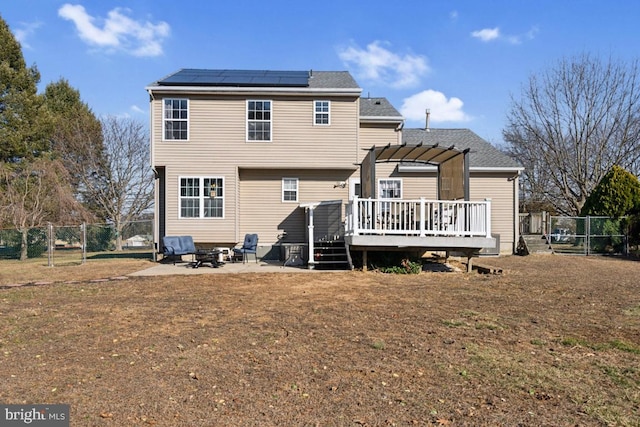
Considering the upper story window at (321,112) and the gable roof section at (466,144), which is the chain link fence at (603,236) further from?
the upper story window at (321,112)

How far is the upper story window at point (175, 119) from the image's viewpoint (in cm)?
1476

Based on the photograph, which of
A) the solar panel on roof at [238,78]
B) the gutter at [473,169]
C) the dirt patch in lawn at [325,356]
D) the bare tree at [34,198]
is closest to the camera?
the dirt patch in lawn at [325,356]

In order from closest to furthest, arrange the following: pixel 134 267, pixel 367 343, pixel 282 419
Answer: pixel 282 419
pixel 367 343
pixel 134 267

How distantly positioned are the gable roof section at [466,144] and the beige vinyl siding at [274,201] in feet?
13.8

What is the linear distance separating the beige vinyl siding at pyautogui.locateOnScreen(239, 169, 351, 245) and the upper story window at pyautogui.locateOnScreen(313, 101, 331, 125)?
1.89 metres

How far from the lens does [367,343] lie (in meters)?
5.04

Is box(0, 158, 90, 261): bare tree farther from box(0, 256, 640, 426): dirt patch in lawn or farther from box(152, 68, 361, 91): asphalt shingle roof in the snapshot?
box(0, 256, 640, 426): dirt patch in lawn

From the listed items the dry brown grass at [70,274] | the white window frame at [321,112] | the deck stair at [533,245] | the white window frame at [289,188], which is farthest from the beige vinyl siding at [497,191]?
the dry brown grass at [70,274]

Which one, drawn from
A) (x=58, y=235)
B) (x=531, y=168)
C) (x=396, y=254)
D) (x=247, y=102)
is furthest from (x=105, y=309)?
(x=531, y=168)

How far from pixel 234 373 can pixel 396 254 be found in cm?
873

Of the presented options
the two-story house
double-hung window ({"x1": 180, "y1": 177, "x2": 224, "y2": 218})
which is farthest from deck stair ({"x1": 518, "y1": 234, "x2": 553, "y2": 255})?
double-hung window ({"x1": 180, "y1": 177, "x2": 224, "y2": 218})

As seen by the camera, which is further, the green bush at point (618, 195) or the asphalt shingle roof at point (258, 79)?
the green bush at point (618, 195)

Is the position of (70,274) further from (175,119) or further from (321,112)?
(321,112)

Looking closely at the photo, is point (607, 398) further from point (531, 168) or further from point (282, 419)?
point (531, 168)
